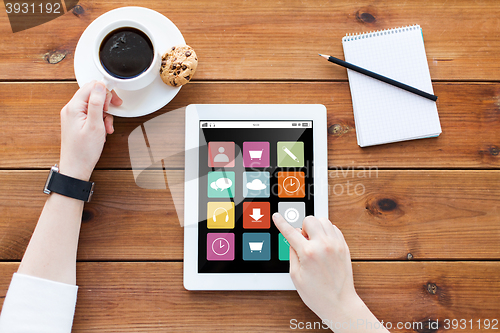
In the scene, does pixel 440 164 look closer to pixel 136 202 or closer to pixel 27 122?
pixel 136 202

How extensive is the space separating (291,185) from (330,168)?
0.32 ft

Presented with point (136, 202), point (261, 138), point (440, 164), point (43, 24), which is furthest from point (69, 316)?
point (440, 164)

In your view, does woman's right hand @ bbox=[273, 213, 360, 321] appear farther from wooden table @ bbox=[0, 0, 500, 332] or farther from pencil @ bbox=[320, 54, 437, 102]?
pencil @ bbox=[320, 54, 437, 102]

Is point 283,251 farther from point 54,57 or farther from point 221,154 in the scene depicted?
point 54,57

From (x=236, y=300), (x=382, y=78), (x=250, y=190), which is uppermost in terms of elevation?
(x=382, y=78)

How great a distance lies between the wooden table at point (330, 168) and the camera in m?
0.69

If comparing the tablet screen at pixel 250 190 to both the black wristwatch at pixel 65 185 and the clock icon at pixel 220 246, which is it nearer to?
the clock icon at pixel 220 246

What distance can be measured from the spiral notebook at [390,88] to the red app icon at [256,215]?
10.2 inches

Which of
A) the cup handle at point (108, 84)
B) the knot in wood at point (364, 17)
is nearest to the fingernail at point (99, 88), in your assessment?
the cup handle at point (108, 84)

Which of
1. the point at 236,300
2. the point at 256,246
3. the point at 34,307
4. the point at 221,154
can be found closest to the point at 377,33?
the point at 221,154

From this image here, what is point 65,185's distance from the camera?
647 mm

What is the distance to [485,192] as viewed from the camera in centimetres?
72

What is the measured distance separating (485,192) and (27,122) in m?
1.03

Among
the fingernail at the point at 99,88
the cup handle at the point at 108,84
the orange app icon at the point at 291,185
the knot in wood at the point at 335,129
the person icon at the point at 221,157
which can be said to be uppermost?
the cup handle at the point at 108,84
